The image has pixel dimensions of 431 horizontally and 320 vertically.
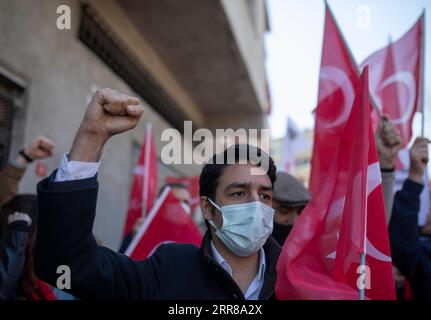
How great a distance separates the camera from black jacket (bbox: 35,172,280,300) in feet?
3.75

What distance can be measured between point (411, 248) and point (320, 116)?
89 cm

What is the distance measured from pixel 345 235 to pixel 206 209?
0.64 meters

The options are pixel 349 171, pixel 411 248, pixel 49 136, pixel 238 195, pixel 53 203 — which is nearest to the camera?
pixel 53 203

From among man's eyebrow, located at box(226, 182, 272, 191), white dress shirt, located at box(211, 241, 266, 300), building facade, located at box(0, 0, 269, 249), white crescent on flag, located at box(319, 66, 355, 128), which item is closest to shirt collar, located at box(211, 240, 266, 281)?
white dress shirt, located at box(211, 241, 266, 300)

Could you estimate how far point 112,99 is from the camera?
1.18 meters

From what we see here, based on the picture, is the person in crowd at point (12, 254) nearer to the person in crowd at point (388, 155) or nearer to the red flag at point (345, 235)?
the red flag at point (345, 235)

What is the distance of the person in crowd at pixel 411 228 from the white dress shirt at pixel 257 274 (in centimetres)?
94

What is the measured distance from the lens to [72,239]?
1162mm

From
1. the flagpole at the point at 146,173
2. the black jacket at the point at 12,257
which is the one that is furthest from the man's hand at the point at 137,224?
the black jacket at the point at 12,257

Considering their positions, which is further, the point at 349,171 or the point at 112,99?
the point at 349,171

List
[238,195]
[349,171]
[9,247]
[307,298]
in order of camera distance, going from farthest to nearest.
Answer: [9,247] < [238,195] < [349,171] < [307,298]

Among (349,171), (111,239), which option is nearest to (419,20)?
(349,171)
